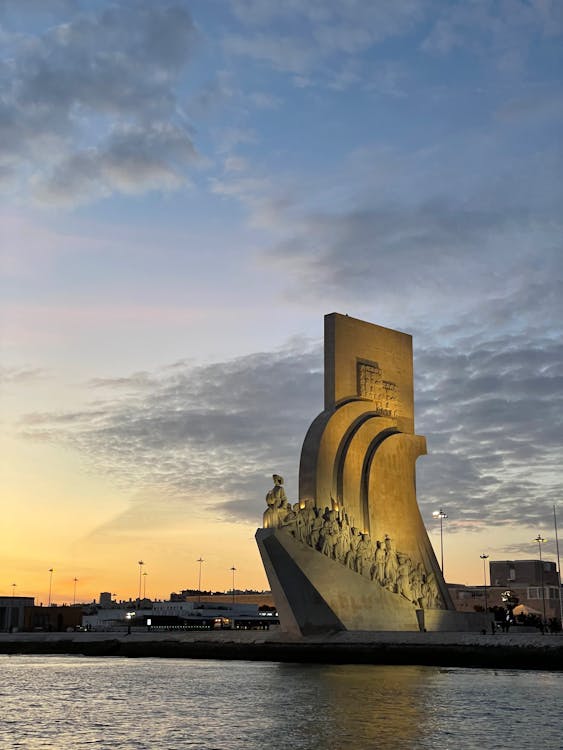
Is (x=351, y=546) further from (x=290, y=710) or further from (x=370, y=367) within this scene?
(x=290, y=710)

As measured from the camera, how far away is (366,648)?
2627 cm

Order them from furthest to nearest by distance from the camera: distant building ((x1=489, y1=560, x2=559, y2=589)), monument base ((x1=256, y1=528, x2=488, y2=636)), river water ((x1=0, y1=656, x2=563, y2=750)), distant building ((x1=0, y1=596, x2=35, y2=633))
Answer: distant building ((x1=489, y1=560, x2=559, y2=589)), distant building ((x1=0, y1=596, x2=35, y2=633)), monument base ((x1=256, y1=528, x2=488, y2=636)), river water ((x1=0, y1=656, x2=563, y2=750))

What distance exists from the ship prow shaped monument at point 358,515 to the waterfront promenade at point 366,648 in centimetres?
91

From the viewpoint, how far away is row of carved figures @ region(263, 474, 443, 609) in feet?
94.3

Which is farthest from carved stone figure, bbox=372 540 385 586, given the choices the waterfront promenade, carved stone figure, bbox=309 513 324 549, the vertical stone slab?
the vertical stone slab

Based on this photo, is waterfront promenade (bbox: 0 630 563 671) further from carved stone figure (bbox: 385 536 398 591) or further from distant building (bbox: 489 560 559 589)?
distant building (bbox: 489 560 559 589)

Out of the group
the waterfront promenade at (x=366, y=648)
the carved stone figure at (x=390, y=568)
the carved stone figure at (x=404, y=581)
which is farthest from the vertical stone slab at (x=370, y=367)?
the waterfront promenade at (x=366, y=648)

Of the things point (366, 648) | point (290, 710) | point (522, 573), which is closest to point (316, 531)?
point (366, 648)

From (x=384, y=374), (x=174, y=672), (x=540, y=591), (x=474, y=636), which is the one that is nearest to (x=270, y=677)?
(x=174, y=672)

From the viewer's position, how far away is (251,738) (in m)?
13.0

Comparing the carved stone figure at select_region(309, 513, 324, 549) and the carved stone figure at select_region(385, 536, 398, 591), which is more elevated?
the carved stone figure at select_region(309, 513, 324, 549)

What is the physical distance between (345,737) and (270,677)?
9593 mm

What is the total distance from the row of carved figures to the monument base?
1.20 ft

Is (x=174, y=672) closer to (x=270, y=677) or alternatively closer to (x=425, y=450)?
(x=270, y=677)
